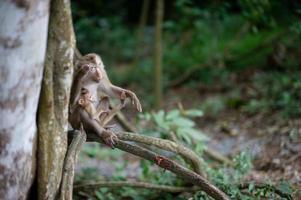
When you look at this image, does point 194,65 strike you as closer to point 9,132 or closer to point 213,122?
point 213,122

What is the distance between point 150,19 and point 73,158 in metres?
11.3

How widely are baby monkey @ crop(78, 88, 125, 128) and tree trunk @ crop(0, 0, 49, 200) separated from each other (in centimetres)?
51

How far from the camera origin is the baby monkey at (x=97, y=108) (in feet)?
12.0

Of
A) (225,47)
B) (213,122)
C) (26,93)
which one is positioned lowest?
(213,122)

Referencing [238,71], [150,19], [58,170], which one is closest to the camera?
[58,170]

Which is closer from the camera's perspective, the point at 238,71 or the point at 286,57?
the point at 286,57

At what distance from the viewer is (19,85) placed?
118 inches

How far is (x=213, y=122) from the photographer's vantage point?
791 cm

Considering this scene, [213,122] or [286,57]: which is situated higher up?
[286,57]

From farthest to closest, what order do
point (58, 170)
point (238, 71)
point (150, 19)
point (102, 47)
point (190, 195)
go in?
point (150, 19), point (102, 47), point (238, 71), point (190, 195), point (58, 170)

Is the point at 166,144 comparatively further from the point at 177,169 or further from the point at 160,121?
the point at 160,121

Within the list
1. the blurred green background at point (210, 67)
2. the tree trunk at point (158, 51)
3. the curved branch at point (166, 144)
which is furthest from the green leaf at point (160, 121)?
the tree trunk at point (158, 51)

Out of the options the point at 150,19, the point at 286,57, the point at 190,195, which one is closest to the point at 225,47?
the point at 286,57

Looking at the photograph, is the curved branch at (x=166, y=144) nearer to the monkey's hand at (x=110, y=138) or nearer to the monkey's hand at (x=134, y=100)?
the monkey's hand at (x=110, y=138)
